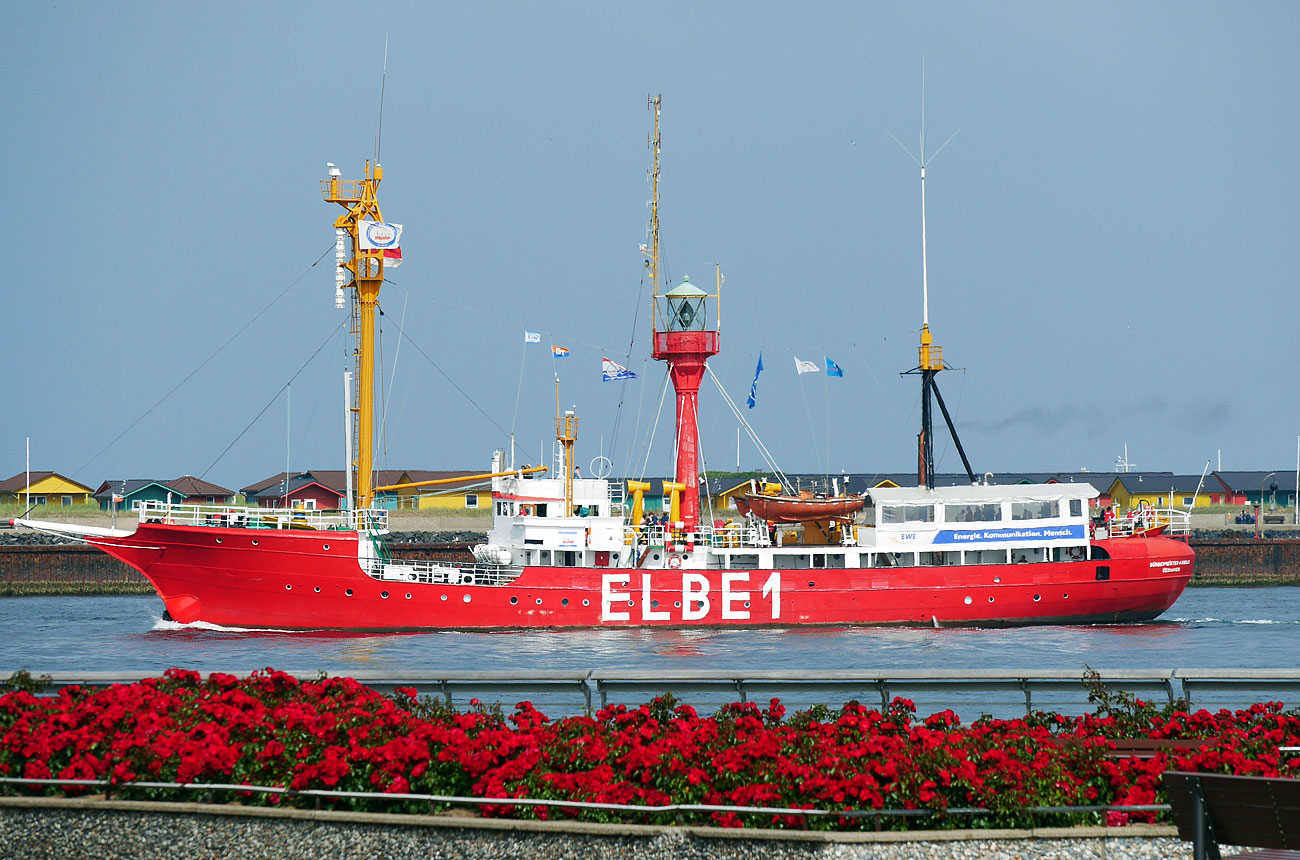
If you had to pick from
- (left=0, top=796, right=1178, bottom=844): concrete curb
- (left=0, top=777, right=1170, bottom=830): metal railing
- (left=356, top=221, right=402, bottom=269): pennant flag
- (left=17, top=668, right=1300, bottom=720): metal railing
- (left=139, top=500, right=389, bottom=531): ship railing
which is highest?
(left=356, top=221, right=402, bottom=269): pennant flag

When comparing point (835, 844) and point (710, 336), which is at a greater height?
point (710, 336)

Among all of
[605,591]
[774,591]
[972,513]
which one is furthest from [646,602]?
[972,513]

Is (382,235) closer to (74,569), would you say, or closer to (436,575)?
(436,575)

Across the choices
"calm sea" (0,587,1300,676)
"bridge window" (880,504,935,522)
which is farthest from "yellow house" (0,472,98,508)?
"bridge window" (880,504,935,522)

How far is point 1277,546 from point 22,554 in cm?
5773

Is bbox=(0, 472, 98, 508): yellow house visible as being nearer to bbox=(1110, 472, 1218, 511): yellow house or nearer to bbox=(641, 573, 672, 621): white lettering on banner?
bbox=(641, 573, 672, 621): white lettering on banner

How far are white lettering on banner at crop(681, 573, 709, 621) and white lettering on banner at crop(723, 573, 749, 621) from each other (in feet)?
2.01

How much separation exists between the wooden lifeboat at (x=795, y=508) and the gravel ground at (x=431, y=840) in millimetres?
31106

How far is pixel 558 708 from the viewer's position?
580 inches

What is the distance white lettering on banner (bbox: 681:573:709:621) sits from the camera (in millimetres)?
40406

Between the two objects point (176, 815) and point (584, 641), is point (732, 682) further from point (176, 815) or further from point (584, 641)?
point (584, 641)

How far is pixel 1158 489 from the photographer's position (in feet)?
305

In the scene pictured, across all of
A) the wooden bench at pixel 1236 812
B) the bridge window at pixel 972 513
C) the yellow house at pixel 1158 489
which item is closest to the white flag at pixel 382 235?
the bridge window at pixel 972 513

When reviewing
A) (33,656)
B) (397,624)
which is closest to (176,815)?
(33,656)
